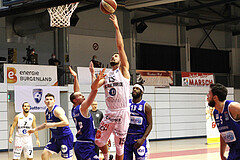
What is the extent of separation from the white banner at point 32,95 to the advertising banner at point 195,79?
8.15m

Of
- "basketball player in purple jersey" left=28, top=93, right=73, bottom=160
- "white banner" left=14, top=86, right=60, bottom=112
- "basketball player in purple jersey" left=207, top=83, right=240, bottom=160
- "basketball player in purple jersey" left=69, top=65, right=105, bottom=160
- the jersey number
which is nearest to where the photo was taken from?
"basketball player in purple jersey" left=207, top=83, right=240, bottom=160

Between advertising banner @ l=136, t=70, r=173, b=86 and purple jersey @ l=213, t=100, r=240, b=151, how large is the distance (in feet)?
53.6

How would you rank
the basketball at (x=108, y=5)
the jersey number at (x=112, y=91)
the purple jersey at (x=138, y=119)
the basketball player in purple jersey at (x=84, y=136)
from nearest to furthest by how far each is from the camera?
the jersey number at (x=112, y=91) < the basketball player in purple jersey at (x=84, y=136) < the basketball at (x=108, y=5) < the purple jersey at (x=138, y=119)

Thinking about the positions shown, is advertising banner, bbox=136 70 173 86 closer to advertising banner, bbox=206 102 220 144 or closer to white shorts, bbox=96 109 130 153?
advertising banner, bbox=206 102 220 144

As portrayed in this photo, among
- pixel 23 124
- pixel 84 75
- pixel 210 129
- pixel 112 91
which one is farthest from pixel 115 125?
pixel 210 129

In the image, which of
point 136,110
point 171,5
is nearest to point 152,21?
point 171,5

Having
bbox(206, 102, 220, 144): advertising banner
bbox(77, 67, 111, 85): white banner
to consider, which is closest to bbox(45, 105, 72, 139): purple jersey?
bbox(77, 67, 111, 85): white banner

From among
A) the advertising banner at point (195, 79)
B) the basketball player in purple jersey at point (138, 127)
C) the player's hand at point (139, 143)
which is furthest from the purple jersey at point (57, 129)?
the advertising banner at point (195, 79)

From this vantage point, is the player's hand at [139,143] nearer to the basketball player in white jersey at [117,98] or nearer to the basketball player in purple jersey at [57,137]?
the basketball player in white jersey at [117,98]

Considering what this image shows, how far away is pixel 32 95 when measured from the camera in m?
17.7

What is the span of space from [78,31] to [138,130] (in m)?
16.5

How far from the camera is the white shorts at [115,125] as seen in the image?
259 inches

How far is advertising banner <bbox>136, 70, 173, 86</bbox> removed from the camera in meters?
21.9

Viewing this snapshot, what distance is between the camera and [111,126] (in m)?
6.65
